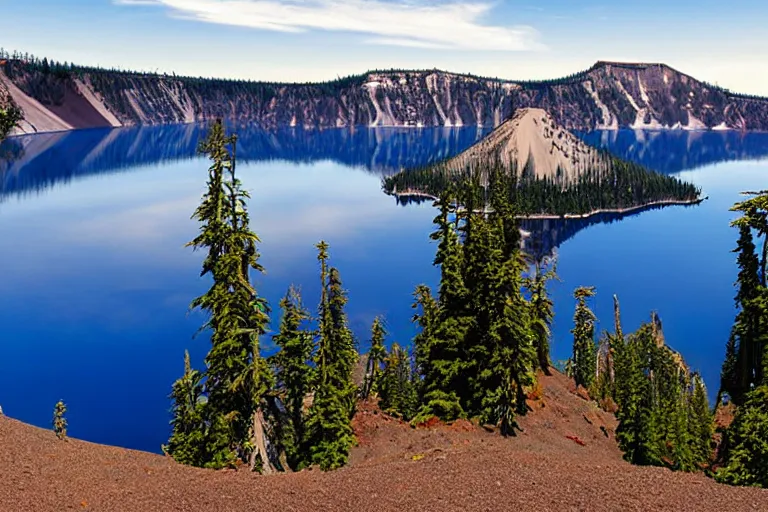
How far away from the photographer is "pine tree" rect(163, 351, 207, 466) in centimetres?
4375

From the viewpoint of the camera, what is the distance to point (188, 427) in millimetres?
47938

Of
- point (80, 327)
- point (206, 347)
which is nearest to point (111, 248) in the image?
point (80, 327)

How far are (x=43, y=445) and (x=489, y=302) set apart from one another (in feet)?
89.9

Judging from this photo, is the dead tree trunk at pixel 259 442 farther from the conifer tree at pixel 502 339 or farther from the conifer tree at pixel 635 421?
the conifer tree at pixel 635 421

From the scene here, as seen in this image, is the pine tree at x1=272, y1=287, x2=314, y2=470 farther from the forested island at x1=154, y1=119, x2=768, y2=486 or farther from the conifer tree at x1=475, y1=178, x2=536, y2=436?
the conifer tree at x1=475, y1=178, x2=536, y2=436

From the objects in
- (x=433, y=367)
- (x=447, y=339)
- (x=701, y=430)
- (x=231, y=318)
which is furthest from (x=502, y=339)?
(x=701, y=430)

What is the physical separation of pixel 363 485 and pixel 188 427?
24.2 metres

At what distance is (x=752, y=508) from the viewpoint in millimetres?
25500

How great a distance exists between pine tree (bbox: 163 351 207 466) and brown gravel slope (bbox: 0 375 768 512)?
10.4 meters

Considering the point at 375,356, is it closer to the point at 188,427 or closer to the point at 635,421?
the point at 188,427

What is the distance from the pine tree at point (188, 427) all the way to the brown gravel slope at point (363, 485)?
34.3 ft

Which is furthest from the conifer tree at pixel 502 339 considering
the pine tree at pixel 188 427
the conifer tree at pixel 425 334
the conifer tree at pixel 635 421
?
the pine tree at pixel 188 427

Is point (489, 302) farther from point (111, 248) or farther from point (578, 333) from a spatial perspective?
point (111, 248)

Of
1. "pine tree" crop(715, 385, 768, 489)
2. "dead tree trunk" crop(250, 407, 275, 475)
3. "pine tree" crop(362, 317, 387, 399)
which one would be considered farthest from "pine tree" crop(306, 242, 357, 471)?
"pine tree" crop(715, 385, 768, 489)
